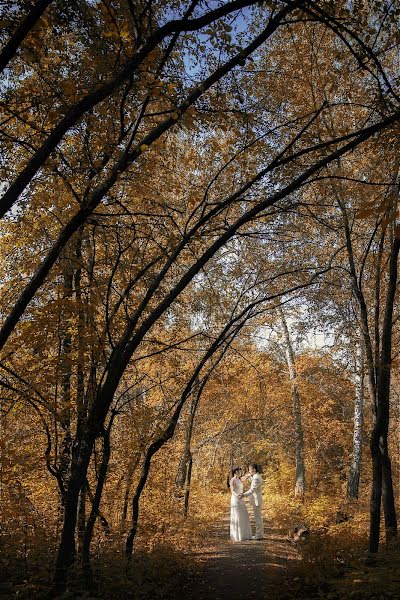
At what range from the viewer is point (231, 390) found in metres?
18.0

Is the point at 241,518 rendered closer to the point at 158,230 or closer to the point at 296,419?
the point at 296,419

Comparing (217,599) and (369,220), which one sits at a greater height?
(369,220)

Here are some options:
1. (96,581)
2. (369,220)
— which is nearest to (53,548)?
(96,581)

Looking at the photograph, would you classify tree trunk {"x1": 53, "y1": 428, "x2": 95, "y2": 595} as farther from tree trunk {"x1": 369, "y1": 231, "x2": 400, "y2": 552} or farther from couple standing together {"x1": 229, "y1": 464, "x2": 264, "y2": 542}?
couple standing together {"x1": 229, "y1": 464, "x2": 264, "y2": 542}

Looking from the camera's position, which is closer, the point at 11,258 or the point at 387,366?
the point at 387,366

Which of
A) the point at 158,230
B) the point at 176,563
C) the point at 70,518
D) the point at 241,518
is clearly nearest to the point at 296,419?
the point at 241,518

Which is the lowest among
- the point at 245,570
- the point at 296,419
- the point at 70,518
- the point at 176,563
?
the point at 245,570

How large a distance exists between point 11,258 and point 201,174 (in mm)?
4396

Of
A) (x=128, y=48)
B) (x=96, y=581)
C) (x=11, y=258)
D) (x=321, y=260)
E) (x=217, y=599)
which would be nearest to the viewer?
(x=128, y=48)

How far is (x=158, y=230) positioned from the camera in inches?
283

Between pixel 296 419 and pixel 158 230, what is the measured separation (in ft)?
37.6

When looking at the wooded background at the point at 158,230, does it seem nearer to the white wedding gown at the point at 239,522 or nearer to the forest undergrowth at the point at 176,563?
the forest undergrowth at the point at 176,563

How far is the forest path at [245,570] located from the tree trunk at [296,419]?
5439mm

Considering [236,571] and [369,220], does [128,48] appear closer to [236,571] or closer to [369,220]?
[369,220]
